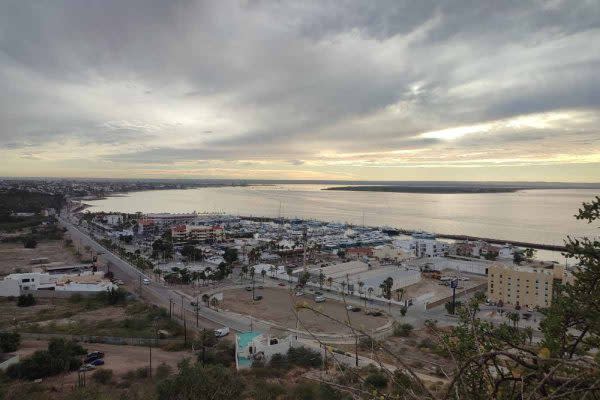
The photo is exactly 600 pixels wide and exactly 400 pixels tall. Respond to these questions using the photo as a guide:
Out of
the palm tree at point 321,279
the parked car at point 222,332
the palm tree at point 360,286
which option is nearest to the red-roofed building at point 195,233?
the palm tree at point 321,279

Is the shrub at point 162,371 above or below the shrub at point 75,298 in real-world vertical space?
above

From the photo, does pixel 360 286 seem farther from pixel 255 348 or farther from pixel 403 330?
pixel 255 348

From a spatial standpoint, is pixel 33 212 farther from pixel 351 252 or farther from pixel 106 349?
pixel 106 349

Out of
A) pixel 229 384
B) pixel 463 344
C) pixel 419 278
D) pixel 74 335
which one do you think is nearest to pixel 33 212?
pixel 74 335

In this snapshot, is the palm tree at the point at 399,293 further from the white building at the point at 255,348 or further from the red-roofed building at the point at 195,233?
the red-roofed building at the point at 195,233

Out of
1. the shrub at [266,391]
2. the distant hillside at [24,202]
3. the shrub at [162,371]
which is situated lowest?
the shrub at [162,371]

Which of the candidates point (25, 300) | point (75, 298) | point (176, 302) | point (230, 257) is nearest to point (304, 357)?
point (176, 302)
